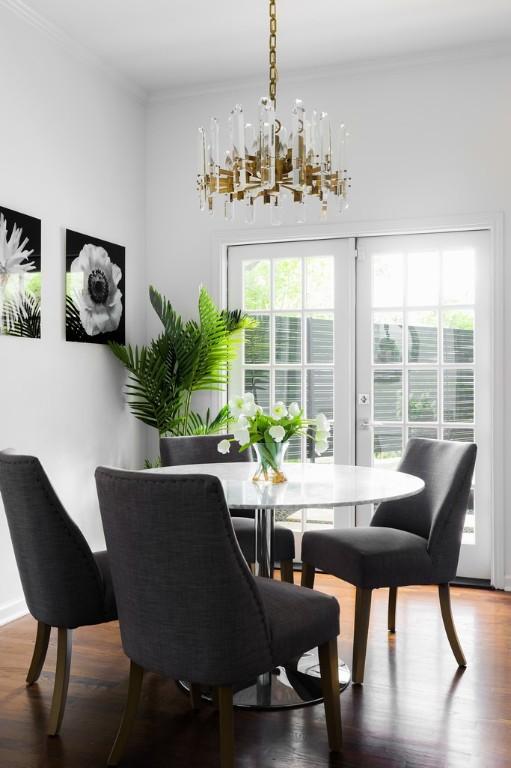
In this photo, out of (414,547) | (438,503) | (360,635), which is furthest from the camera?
(438,503)

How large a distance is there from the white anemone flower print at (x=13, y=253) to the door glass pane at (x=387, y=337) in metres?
1.97

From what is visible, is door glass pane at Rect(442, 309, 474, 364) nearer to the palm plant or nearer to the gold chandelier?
the palm plant

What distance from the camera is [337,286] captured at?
4.38m

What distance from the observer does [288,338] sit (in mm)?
4520

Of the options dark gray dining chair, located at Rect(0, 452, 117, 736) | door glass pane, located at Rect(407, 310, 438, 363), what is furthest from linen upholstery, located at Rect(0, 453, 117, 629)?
door glass pane, located at Rect(407, 310, 438, 363)

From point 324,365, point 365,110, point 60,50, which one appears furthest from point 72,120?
point 324,365

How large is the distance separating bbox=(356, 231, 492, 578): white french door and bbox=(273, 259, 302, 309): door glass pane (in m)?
0.38

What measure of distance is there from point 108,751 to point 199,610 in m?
0.72

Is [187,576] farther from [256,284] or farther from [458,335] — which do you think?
[256,284]

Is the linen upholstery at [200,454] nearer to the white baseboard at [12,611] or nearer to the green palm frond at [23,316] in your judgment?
the green palm frond at [23,316]

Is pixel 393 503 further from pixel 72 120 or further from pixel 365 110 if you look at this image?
pixel 72 120

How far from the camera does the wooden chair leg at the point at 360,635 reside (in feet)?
8.92

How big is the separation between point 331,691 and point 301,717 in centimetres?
33

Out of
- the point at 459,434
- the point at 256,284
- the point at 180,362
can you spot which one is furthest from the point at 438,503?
the point at 256,284
